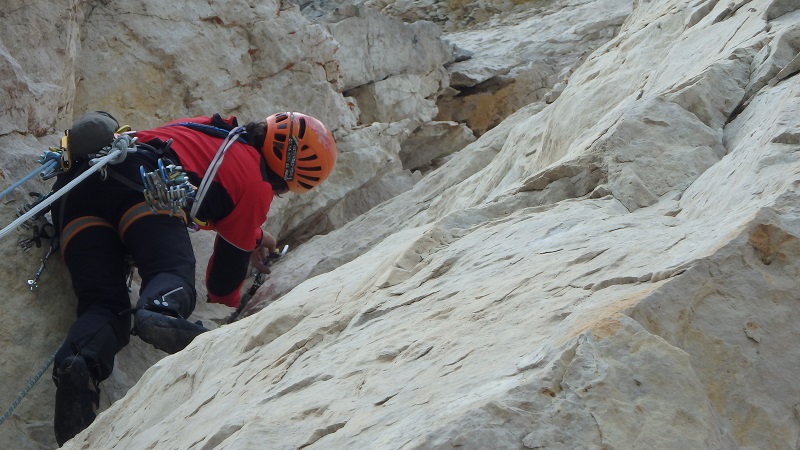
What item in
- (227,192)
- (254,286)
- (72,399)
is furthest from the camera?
(254,286)

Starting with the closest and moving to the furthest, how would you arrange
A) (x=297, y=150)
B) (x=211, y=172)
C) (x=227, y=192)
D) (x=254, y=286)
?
(x=211, y=172) < (x=227, y=192) < (x=297, y=150) < (x=254, y=286)

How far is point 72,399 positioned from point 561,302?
305 cm

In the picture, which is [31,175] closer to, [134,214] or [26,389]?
[134,214]

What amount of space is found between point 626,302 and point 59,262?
155 inches

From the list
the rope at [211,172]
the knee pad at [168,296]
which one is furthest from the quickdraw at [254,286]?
the knee pad at [168,296]

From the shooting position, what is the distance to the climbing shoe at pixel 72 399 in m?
4.41

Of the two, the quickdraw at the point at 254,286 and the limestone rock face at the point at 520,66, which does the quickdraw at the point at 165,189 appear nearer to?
the quickdraw at the point at 254,286

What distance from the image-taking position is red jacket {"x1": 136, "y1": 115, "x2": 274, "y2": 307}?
5.57 m

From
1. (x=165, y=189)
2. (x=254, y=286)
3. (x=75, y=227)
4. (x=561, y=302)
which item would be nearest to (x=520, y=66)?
(x=254, y=286)

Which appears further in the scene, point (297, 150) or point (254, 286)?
point (254, 286)

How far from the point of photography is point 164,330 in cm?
460

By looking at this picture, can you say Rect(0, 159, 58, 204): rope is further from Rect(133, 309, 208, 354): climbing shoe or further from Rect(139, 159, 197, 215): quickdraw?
Rect(133, 309, 208, 354): climbing shoe

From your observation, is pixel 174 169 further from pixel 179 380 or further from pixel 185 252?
pixel 179 380

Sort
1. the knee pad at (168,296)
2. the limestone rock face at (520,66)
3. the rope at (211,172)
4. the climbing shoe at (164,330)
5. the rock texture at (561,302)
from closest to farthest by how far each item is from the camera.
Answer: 1. the rock texture at (561,302)
2. the climbing shoe at (164,330)
3. the knee pad at (168,296)
4. the rope at (211,172)
5. the limestone rock face at (520,66)
